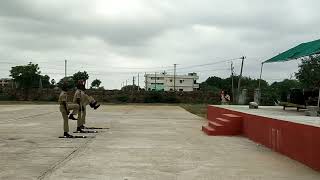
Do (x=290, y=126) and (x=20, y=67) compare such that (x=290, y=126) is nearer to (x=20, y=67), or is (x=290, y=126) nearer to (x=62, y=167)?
(x=62, y=167)

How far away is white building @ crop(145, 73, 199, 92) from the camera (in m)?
137

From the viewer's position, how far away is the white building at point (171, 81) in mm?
136625

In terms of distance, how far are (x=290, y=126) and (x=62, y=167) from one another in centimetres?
498

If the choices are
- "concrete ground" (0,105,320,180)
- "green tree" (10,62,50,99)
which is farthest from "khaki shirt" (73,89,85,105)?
Answer: "green tree" (10,62,50,99)

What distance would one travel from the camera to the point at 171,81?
14275 centimetres

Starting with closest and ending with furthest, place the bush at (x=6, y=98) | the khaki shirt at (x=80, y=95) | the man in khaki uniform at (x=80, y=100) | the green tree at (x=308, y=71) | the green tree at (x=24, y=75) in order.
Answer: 1. the khaki shirt at (x=80, y=95)
2. the man in khaki uniform at (x=80, y=100)
3. the green tree at (x=308, y=71)
4. the bush at (x=6, y=98)
5. the green tree at (x=24, y=75)

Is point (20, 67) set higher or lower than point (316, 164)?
higher

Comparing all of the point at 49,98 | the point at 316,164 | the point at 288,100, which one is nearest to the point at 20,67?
the point at 49,98

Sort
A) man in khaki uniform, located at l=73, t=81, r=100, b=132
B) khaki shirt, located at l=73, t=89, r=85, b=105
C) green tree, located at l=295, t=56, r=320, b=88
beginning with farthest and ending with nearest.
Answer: green tree, located at l=295, t=56, r=320, b=88 → man in khaki uniform, located at l=73, t=81, r=100, b=132 → khaki shirt, located at l=73, t=89, r=85, b=105

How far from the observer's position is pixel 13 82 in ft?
307

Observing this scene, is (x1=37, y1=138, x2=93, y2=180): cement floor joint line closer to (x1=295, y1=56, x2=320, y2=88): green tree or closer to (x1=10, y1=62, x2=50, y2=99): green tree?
(x1=295, y1=56, x2=320, y2=88): green tree

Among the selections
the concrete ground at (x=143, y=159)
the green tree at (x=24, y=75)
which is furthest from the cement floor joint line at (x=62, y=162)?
the green tree at (x=24, y=75)

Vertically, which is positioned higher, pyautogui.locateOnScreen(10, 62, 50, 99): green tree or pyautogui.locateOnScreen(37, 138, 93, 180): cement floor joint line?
pyautogui.locateOnScreen(10, 62, 50, 99): green tree

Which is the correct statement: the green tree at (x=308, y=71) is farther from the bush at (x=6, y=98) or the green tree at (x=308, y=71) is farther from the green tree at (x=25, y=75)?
the green tree at (x=25, y=75)
